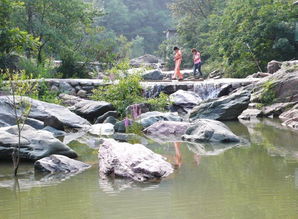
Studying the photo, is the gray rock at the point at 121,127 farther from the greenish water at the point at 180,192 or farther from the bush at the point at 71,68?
the bush at the point at 71,68

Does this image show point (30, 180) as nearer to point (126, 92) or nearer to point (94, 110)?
point (94, 110)

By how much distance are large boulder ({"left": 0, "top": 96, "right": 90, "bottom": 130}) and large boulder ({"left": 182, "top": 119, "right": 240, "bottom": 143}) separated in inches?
121

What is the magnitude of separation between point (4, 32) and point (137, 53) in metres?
50.5

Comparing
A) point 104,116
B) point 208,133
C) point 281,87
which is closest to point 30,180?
point 208,133

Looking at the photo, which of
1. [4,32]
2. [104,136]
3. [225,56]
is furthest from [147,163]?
[225,56]

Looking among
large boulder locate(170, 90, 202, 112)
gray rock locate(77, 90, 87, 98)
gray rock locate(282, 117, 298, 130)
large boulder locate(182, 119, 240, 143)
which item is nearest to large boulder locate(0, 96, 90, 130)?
large boulder locate(182, 119, 240, 143)

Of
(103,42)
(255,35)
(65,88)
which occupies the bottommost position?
(65,88)

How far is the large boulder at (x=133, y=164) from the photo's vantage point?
6.16 meters

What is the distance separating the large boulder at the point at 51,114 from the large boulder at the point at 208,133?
10.1ft

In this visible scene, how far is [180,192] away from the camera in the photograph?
216 inches

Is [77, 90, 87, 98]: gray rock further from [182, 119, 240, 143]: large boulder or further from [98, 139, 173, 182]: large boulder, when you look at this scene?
[98, 139, 173, 182]: large boulder

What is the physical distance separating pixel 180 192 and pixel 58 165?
6.91 feet

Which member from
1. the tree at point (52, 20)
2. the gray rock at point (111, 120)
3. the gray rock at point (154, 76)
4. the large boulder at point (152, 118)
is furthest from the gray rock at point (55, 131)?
the gray rock at point (154, 76)

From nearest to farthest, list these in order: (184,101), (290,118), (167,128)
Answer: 1. (167,128)
2. (290,118)
3. (184,101)
